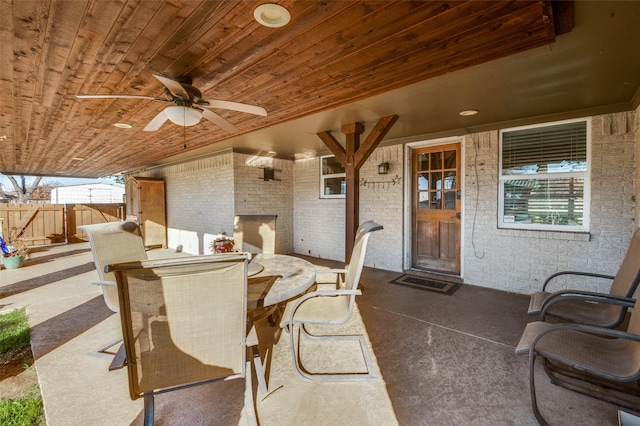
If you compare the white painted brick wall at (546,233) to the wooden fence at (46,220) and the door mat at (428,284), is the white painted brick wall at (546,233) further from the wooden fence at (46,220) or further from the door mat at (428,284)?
the wooden fence at (46,220)

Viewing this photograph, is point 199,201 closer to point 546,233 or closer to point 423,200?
point 423,200

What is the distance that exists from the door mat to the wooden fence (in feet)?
31.0

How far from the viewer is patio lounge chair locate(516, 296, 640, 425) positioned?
58.9 inches

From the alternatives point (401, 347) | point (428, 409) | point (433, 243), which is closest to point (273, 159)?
point (433, 243)

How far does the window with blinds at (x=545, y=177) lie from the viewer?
141 inches

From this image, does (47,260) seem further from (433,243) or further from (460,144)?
(460,144)

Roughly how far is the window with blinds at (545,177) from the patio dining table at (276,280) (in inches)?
130

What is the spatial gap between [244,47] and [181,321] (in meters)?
1.84

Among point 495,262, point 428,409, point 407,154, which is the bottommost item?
point 428,409

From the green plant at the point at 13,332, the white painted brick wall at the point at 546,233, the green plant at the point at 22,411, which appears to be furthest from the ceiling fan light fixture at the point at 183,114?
the white painted brick wall at the point at 546,233

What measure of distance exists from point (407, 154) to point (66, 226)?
33.6ft

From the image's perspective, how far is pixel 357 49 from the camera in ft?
6.81

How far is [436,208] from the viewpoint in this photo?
4.85 metres

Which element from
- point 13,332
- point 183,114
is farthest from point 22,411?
point 183,114
